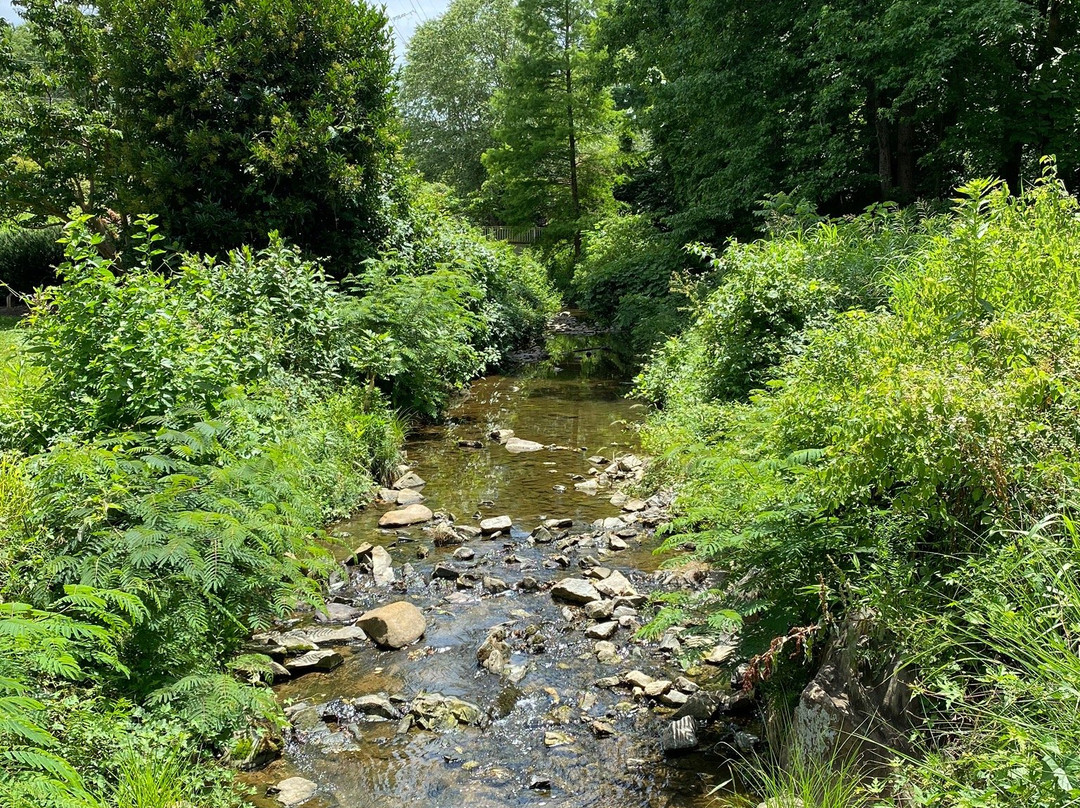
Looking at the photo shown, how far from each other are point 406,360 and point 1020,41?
1225 centimetres

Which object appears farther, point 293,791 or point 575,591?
point 575,591

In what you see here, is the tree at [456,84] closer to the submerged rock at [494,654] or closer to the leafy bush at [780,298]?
the leafy bush at [780,298]

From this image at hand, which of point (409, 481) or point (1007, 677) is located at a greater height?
point (1007, 677)

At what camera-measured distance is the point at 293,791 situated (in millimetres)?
3941

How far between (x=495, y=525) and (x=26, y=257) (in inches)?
664

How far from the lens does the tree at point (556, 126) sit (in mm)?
27609

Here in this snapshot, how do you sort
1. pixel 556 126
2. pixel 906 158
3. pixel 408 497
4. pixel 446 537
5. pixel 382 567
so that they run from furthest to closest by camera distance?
pixel 556 126, pixel 906 158, pixel 408 497, pixel 446 537, pixel 382 567

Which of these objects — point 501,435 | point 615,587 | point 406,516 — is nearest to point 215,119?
point 501,435

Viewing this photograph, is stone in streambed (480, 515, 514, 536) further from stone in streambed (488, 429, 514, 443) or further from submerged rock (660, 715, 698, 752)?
submerged rock (660, 715, 698, 752)

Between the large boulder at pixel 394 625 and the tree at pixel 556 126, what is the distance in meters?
23.8

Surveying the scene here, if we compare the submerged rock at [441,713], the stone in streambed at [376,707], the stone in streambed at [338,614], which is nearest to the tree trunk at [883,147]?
the stone in streambed at [338,614]

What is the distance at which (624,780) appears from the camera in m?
4.02

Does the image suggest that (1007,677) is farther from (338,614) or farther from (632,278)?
(632,278)

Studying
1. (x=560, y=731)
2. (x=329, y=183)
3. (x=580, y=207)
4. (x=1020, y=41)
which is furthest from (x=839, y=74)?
(x=580, y=207)
